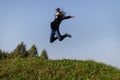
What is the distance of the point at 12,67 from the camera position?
Result: 27.6 m

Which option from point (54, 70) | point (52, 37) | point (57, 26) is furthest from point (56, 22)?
point (54, 70)

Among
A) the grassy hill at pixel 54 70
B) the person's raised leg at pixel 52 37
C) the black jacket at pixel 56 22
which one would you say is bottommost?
the grassy hill at pixel 54 70

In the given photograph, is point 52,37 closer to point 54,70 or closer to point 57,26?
point 57,26

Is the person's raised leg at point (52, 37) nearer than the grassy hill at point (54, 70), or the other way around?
the grassy hill at point (54, 70)

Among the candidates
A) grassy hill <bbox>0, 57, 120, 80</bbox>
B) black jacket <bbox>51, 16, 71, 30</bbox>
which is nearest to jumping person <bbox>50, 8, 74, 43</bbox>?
black jacket <bbox>51, 16, 71, 30</bbox>

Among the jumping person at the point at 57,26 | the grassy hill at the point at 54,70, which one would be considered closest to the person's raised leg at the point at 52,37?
the jumping person at the point at 57,26

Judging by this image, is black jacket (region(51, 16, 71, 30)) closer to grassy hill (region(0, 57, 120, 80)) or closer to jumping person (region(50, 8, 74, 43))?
jumping person (region(50, 8, 74, 43))

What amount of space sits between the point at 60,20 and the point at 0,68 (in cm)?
471

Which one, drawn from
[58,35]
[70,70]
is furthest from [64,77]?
[58,35]

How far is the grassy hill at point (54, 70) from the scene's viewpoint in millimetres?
26281

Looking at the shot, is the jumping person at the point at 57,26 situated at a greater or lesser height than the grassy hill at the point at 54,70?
greater

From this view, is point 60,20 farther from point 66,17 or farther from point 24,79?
point 24,79

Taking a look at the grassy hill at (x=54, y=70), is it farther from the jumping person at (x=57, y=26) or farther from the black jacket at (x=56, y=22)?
the black jacket at (x=56, y=22)

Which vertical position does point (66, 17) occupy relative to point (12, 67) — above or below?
above
